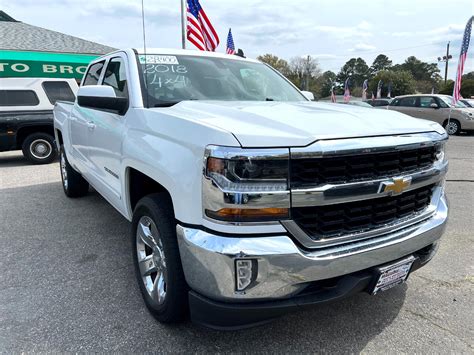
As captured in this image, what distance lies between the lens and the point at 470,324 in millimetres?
2580

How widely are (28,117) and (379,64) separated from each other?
9767cm

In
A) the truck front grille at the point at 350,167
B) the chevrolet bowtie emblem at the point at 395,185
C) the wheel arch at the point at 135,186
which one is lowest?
the wheel arch at the point at 135,186

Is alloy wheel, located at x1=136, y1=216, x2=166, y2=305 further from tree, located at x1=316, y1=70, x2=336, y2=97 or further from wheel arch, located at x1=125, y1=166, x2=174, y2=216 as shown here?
tree, located at x1=316, y1=70, x2=336, y2=97

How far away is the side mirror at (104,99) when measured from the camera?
9.12ft

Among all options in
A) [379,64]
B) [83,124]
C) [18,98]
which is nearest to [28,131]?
[18,98]

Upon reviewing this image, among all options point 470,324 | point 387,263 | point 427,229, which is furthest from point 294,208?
point 470,324

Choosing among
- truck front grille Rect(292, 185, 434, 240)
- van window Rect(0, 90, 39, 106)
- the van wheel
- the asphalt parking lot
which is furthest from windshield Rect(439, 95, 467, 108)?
truck front grille Rect(292, 185, 434, 240)

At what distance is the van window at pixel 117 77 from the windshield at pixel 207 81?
0.73 feet

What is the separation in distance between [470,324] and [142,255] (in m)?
2.25

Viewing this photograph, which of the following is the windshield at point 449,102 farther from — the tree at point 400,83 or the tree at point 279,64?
the tree at point 279,64

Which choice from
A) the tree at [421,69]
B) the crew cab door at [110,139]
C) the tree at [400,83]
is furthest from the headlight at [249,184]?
the tree at [421,69]

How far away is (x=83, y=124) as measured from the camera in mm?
4098

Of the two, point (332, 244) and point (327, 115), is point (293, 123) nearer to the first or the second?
point (327, 115)

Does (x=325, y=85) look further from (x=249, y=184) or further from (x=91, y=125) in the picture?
(x=249, y=184)
